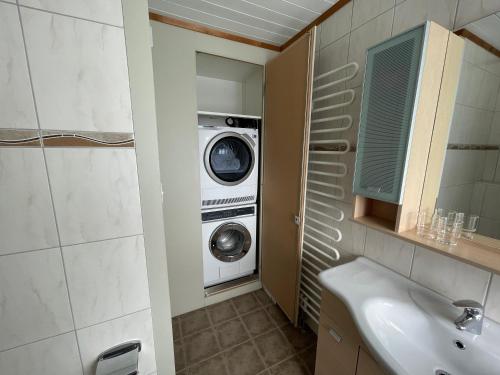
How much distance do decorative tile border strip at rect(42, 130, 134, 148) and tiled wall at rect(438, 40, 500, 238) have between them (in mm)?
1369

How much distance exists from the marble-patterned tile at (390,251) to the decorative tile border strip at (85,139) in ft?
4.28

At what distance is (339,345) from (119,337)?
39.9 inches

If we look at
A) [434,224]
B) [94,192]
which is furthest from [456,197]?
[94,192]

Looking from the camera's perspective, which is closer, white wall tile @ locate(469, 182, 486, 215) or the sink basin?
the sink basin

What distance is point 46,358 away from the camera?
78 cm

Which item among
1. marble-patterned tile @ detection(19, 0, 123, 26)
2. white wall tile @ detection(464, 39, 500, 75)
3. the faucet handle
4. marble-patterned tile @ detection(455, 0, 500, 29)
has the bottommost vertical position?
the faucet handle

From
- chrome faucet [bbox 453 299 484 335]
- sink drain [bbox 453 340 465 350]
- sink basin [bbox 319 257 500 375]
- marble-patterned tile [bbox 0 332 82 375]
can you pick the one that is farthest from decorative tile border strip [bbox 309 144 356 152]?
marble-patterned tile [bbox 0 332 82 375]

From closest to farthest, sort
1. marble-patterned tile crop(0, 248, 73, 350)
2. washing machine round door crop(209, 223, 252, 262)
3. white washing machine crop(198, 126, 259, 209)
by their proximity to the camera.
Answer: marble-patterned tile crop(0, 248, 73, 350)
white washing machine crop(198, 126, 259, 209)
washing machine round door crop(209, 223, 252, 262)

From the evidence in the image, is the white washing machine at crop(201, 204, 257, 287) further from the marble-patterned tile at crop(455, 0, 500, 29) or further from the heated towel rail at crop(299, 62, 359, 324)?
the marble-patterned tile at crop(455, 0, 500, 29)

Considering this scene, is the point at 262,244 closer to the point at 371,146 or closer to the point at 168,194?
the point at 168,194

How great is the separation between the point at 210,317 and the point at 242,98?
93.2 inches

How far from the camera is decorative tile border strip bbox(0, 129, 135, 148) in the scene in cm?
64

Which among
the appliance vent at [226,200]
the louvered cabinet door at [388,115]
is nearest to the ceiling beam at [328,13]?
the louvered cabinet door at [388,115]

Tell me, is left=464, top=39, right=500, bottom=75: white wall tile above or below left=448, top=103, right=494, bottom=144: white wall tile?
above
